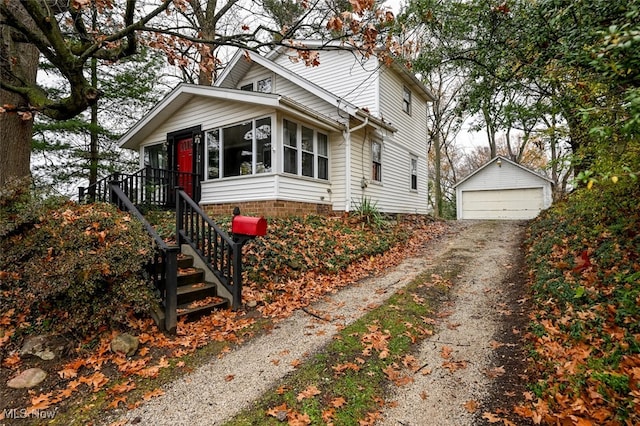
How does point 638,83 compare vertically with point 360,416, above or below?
above

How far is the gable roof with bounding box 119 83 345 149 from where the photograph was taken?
8383 millimetres

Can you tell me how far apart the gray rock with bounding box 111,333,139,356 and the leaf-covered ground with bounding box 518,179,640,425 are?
3.90 m

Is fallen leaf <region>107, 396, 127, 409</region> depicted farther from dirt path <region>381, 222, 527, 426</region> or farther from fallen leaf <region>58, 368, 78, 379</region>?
dirt path <region>381, 222, 527, 426</region>

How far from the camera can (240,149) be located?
9.70 metres

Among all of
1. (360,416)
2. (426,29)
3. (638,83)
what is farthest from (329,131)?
(360,416)

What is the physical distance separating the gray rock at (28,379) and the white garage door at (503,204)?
1736 cm

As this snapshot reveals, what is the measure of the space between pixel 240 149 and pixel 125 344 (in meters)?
6.96

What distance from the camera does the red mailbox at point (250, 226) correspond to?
4.70 metres

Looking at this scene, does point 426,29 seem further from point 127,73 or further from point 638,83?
point 127,73

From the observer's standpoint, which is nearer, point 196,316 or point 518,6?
point 196,316

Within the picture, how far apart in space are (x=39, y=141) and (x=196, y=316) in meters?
9.87

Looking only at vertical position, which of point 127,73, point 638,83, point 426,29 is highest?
point 127,73

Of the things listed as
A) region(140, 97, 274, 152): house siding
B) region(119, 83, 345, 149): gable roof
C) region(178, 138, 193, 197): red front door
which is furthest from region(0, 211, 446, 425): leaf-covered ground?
region(178, 138, 193, 197): red front door

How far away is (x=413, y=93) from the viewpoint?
14.6 meters
